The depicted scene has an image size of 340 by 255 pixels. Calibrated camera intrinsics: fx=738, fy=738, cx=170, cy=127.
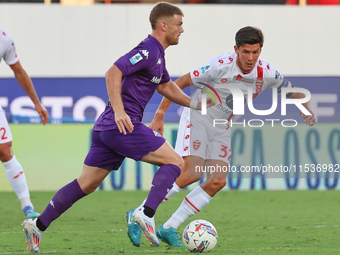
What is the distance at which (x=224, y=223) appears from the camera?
299 inches

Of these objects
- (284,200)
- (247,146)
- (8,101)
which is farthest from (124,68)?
(8,101)

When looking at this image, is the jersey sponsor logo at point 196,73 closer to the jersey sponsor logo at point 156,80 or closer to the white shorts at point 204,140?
the white shorts at point 204,140

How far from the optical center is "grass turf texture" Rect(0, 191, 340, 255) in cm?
569

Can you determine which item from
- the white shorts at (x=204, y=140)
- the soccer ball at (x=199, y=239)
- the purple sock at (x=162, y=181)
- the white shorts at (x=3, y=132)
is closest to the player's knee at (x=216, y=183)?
the white shorts at (x=204, y=140)

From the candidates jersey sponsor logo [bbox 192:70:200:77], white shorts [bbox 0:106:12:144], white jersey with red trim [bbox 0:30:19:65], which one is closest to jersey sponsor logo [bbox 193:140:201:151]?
jersey sponsor logo [bbox 192:70:200:77]

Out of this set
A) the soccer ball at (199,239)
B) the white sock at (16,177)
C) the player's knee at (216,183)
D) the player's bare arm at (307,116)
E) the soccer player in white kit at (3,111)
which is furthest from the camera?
the white sock at (16,177)

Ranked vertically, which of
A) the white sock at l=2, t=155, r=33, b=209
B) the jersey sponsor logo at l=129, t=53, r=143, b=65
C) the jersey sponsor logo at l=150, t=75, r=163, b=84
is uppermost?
the jersey sponsor logo at l=129, t=53, r=143, b=65

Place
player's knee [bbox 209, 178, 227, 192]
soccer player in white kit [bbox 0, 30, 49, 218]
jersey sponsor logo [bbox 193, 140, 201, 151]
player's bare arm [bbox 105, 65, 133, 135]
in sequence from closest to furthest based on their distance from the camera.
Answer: player's bare arm [bbox 105, 65, 133, 135], player's knee [bbox 209, 178, 227, 192], jersey sponsor logo [bbox 193, 140, 201, 151], soccer player in white kit [bbox 0, 30, 49, 218]

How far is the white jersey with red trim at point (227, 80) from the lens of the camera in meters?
6.28

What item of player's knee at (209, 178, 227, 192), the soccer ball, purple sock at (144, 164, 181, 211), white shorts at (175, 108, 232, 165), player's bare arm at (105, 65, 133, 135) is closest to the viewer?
player's bare arm at (105, 65, 133, 135)

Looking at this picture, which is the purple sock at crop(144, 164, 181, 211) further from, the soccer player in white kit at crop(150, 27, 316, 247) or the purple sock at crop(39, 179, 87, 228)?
the soccer player in white kit at crop(150, 27, 316, 247)

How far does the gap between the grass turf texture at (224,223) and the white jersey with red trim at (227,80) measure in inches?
45.7

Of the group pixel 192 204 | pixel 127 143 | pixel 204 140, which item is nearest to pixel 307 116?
pixel 204 140

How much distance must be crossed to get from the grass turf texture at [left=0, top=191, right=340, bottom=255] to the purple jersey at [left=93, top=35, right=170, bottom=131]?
3.36 feet
